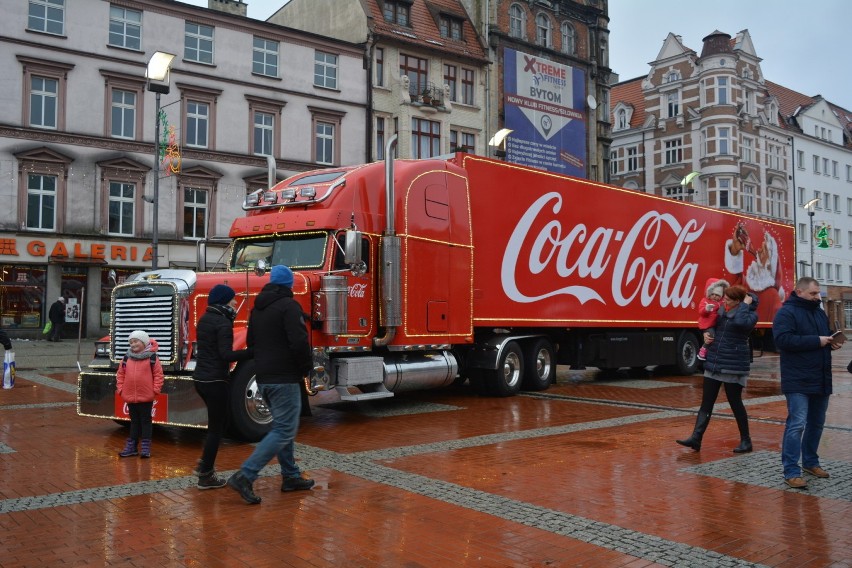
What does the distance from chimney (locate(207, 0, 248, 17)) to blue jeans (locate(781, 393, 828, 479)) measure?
1367 inches

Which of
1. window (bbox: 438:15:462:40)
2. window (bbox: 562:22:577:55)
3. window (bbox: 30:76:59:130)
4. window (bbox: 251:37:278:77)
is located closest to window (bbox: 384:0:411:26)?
window (bbox: 438:15:462:40)

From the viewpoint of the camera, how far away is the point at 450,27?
41.1 metres

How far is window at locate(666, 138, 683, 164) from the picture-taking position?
5813 centimetres

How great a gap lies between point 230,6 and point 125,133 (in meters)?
9.87

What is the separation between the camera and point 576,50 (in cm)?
4647

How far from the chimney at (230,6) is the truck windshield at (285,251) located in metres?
28.2

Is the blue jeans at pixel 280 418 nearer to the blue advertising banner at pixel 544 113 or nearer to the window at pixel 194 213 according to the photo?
the window at pixel 194 213

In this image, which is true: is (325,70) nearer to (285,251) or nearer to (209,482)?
(285,251)

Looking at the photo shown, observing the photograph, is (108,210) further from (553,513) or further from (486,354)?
(553,513)

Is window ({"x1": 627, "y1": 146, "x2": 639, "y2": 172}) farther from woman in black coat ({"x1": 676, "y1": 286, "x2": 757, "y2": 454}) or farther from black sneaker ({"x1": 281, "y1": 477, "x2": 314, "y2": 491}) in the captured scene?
black sneaker ({"x1": 281, "y1": 477, "x2": 314, "y2": 491})

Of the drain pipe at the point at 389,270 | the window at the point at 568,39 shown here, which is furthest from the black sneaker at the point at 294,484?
the window at the point at 568,39

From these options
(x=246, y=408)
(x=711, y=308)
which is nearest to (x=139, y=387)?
(x=246, y=408)

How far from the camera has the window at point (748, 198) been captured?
5675 centimetres

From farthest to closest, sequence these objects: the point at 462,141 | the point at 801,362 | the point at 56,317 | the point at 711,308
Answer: the point at 462,141 < the point at 56,317 < the point at 711,308 < the point at 801,362
